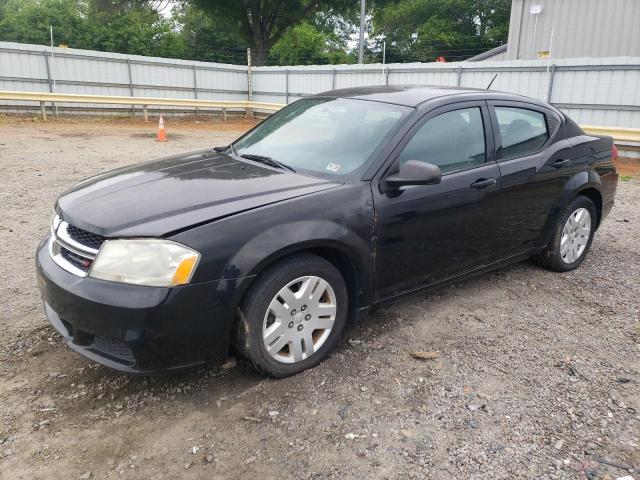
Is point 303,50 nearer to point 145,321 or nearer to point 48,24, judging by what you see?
point 48,24

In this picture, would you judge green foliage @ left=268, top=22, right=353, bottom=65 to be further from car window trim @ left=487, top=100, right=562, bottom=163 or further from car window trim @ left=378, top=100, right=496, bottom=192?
car window trim @ left=378, top=100, right=496, bottom=192

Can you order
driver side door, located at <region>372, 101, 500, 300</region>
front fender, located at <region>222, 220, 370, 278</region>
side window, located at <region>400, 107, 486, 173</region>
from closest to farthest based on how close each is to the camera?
1. front fender, located at <region>222, 220, 370, 278</region>
2. driver side door, located at <region>372, 101, 500, 300</region>
3. side window, located at <region>400, 107, 486, 173</region>

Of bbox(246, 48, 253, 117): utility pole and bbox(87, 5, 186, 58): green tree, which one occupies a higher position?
bbox(87, 5, 186, 58): green tree

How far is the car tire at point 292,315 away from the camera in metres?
2.88

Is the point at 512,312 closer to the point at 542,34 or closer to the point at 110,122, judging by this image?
the point at 110,122

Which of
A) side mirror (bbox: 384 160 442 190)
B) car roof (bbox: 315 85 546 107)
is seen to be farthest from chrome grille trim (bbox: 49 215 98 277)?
car roof (bbox: 315 85 546 107)

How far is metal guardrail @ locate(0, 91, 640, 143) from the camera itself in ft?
41.4

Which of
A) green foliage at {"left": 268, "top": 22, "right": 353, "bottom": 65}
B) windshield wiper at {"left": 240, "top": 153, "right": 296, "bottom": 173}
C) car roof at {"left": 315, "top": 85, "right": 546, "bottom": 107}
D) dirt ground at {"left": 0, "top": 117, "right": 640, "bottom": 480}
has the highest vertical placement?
green foliage at {"left": 268, "top": 22, "right": 353, "bottom": 65}

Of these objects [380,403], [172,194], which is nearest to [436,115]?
[172,194]

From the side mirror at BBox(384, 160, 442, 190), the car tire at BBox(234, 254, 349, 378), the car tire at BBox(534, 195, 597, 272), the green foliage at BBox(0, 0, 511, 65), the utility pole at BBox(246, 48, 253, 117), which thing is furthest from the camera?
the green foliage at BBox(0, 0, 511, 65)

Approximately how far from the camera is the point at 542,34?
2044 cm

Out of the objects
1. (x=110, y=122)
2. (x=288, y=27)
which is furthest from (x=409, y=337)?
(x=288, y=27)

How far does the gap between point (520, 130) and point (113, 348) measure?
11.3 feet

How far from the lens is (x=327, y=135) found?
3.81m
